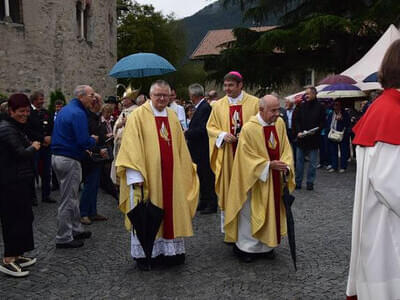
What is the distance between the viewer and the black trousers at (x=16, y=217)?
4531 millimetres

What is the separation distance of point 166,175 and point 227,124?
5.29ft

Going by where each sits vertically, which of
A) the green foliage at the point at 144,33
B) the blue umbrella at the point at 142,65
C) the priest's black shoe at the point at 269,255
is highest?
the green foliage at the point at 144,33

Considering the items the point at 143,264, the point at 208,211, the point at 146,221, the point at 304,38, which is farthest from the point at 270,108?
the point at 304,38

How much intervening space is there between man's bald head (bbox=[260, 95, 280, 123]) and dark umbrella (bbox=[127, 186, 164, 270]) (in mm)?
1449

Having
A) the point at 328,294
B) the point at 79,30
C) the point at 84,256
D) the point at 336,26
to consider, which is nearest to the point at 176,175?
the point at 84,256

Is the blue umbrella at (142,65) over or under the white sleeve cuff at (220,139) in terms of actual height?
over

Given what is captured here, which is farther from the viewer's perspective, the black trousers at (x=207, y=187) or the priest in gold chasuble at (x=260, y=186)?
the black trousers at (x=207, y=187)

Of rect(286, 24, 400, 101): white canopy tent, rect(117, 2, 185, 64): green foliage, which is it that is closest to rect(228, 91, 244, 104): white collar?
rect(286, 24, 400, 101): white canopy tent

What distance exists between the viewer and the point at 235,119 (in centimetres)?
607

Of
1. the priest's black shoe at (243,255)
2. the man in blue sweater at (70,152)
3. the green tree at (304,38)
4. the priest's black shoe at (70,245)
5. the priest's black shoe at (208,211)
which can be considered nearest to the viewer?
the priest's black shoe at (243,255)

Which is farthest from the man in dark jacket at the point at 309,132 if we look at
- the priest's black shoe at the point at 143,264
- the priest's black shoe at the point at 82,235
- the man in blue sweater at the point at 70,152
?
the priest's black shoe at the point at 143,264

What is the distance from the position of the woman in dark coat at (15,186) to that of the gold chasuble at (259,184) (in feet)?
6.79

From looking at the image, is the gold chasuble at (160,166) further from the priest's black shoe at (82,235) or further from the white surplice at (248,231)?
the priest's black shoe at (82,235)

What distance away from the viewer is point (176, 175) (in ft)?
15.9
